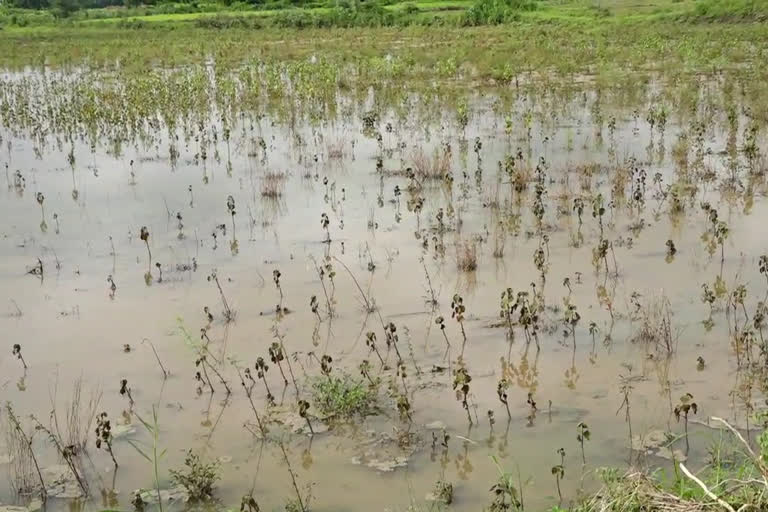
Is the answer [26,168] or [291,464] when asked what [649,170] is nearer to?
[291,464]

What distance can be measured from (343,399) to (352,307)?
1.66m

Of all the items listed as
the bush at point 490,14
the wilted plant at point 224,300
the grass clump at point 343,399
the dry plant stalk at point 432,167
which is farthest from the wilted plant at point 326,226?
the bush at point 490,14

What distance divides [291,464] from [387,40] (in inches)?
1049

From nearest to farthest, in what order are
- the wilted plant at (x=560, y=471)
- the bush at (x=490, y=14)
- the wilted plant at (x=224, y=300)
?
the wilted plant at (x=560, y=471) → the wilted plant at (x=224, y=300) → the bush at (x=490, y=14)

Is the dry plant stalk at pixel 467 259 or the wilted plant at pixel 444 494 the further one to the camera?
the dry plant stalk at pixel 467 259

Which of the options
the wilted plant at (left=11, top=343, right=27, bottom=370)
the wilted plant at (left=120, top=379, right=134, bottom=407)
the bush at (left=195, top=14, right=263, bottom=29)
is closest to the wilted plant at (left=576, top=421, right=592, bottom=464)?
the wilted plant at (left=120, top=379, right=134, bottom=407)

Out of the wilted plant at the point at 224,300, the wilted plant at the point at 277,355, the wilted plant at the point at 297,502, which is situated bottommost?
the wilted plant at the point at 297,502

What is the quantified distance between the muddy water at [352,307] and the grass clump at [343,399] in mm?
118

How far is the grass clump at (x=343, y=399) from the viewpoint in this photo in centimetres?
502

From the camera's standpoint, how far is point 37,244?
852 centimetres

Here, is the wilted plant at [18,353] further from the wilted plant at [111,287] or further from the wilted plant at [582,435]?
the wilted plant at [582,435]

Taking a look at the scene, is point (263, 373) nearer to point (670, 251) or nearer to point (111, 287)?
point (111, 287)

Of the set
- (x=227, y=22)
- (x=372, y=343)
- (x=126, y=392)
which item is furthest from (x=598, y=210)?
(x=227, y=22)

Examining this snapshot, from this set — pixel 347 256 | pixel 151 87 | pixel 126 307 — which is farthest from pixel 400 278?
pixel 151 87
